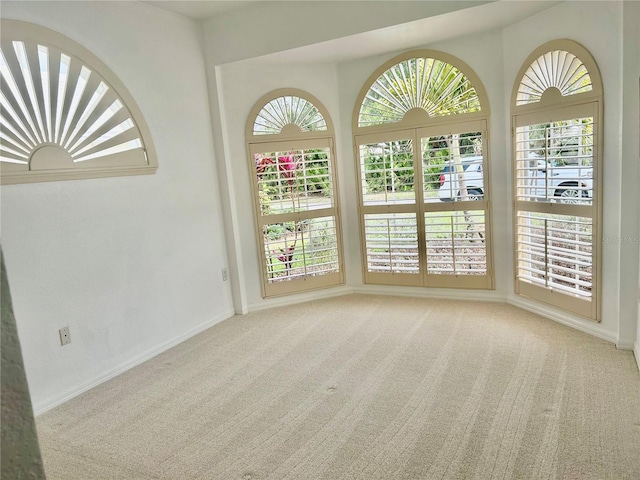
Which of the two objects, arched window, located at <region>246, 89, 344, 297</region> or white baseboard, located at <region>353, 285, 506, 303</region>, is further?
arched window, located at <region>246, 89, 344, 297</region>

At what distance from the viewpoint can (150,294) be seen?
3562 mm

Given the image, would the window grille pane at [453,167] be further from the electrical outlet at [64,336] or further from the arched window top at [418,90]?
the electrical outlet at [64,336]

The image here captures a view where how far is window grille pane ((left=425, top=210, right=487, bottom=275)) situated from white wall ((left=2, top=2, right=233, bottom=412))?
6.72ft

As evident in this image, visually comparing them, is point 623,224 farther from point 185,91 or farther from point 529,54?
point 185,91

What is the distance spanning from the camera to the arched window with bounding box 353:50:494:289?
4.04 m

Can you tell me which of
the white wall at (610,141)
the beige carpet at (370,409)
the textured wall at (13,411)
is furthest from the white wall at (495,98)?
the textured wall at (13,411)

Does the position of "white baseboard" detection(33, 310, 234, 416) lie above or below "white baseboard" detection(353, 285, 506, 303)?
below

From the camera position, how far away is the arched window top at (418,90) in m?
3.99

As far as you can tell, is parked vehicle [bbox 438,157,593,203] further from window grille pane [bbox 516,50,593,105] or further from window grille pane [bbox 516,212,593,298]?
window grille pane [bbox 516,50,593,105]

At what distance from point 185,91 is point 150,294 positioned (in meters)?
1.78

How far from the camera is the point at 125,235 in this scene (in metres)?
3.35

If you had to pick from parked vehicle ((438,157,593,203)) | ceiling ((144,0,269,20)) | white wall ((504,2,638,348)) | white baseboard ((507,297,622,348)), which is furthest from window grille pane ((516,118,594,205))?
ceiling ((144,0,269,20))

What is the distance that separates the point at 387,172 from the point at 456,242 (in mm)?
954

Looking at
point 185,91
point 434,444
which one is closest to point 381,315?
point 434,444
